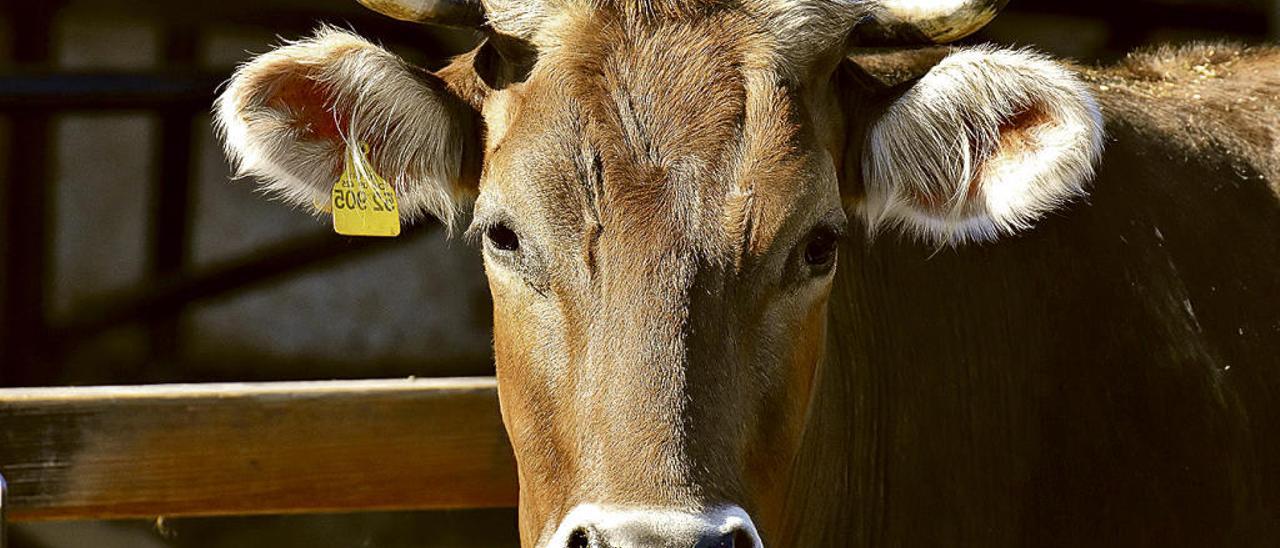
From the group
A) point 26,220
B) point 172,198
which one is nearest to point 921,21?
point 172,198

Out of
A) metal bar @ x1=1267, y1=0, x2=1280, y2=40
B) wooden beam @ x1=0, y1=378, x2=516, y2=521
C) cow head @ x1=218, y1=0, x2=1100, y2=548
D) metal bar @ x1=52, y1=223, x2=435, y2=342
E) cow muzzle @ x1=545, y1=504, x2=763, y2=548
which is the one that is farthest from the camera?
metal bar @ x1=52, y1=223, x2=435, y2=342

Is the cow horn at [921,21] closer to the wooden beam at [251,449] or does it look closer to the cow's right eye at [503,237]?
the cow's right eye at [503,237]

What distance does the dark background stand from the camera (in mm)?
8391

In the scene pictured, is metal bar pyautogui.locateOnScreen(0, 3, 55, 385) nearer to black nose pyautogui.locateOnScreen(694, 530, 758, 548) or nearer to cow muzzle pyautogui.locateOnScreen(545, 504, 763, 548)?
cow muzzle pyautogui.locateOnScreen(545, 504, 763, 548)

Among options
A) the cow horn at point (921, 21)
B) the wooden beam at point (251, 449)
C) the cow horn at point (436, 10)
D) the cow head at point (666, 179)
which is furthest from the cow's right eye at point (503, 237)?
the wooden beam at point (251, 449)

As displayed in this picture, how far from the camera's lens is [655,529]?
2646 millimetres

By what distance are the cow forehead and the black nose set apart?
0.52 metres

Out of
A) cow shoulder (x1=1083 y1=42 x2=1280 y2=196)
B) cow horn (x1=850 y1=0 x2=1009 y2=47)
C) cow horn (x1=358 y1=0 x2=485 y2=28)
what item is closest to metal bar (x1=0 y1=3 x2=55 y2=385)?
cow horn (x1=358 y1=0 x2=485 y2=28)

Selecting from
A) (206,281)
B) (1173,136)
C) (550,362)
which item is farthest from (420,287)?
(550,362)

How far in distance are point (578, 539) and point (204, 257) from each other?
22.2 feet

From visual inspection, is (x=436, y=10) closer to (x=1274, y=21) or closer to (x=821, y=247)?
(x=821, y=247)

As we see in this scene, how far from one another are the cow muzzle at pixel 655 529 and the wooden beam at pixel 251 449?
1.73 metres

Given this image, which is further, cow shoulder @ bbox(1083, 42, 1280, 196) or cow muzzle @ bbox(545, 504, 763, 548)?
cow shoulder @ bbox(1083, 42, 1280, 196)

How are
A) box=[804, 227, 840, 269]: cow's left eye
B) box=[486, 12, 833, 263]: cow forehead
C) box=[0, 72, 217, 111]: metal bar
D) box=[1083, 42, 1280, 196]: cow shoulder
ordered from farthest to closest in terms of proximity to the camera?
1. box=[0, 72, 217, 111]: metal bar
2. box=[1083, 42, 1280, 196]: cow shoulder
3. box=[804, 227, 840, 269]: cow's left eye
4. box=[486, 12, 833, 263]: cow forehead
